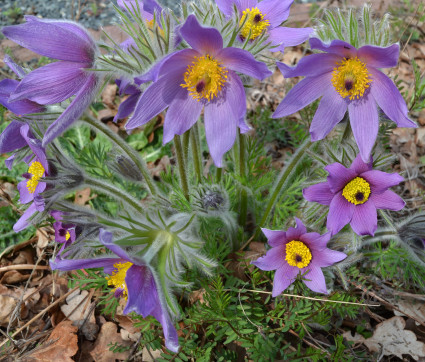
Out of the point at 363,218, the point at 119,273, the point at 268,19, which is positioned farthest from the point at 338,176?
the point at 119,273

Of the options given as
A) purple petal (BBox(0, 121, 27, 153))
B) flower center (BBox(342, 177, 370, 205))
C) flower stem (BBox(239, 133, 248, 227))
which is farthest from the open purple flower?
purple petal (BBox(0, 121, 27, 153))

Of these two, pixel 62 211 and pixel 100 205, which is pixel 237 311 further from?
pixel 100 205

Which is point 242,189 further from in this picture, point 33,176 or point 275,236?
point 33,176

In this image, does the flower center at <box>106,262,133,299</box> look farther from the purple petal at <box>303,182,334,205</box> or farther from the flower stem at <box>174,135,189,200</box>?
the purple petal at <box>303,182,334,205</box>

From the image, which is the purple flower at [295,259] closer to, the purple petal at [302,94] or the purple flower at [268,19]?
the purple petal at [302,94]

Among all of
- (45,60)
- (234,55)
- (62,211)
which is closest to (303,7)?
(45,60)

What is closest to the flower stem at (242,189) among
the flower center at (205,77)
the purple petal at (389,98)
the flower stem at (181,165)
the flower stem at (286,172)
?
the flower stem at (286,172)
